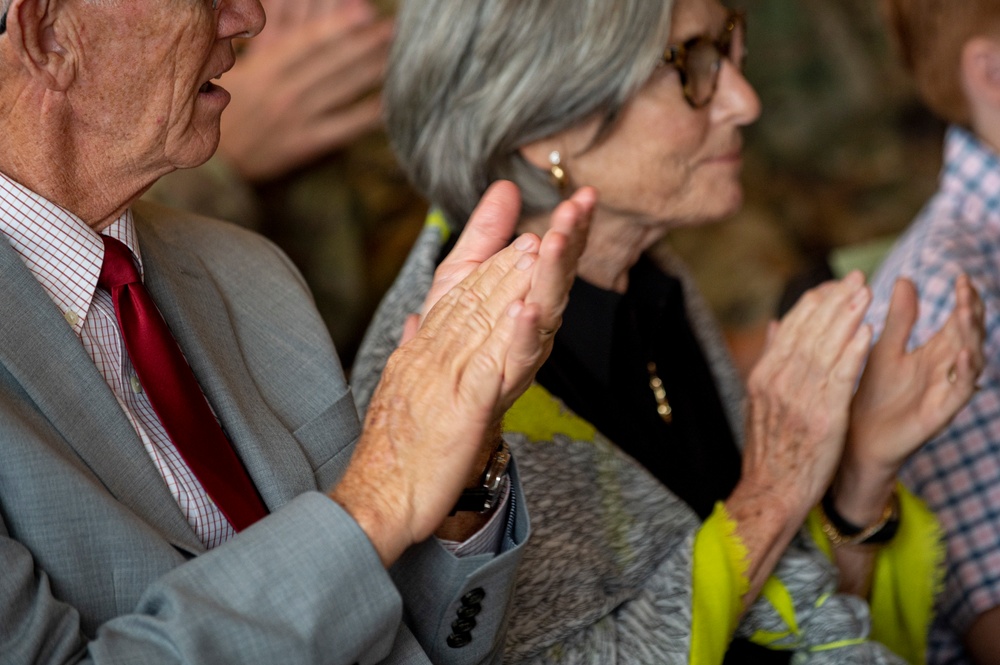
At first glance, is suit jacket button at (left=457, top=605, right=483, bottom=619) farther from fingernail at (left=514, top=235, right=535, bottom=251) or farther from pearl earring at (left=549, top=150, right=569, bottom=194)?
pearl earring at (left=549, top=150, right=569, bottom=194)

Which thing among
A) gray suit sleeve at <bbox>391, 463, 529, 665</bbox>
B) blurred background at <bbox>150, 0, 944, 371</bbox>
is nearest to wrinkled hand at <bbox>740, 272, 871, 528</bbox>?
gray suit sleeve at <bbox>391, 463, 529, 665</bbox>

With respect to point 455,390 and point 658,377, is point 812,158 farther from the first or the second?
point 455,390

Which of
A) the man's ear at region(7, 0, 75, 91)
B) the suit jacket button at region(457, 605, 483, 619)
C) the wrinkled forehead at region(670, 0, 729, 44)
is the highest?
the man's ear at region(7, 0, 75, 91)

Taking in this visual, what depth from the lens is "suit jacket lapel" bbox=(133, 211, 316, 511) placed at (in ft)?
3.61

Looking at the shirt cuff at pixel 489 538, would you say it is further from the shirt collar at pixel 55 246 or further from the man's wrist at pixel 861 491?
the man's wrist at pixel 861 491

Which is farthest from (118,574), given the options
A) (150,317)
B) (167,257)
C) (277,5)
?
(277,5)

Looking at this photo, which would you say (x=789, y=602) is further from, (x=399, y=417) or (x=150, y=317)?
(x=150, y=317)

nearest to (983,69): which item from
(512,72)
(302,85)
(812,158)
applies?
(512,72)

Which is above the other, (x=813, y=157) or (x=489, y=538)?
(x=489, y=538)

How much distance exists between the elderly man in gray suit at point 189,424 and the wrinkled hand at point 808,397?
62 cm

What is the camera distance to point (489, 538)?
1.08 metres

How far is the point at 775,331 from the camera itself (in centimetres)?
168

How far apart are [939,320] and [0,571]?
1.51 meters

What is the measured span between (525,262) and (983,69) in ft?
4.68
